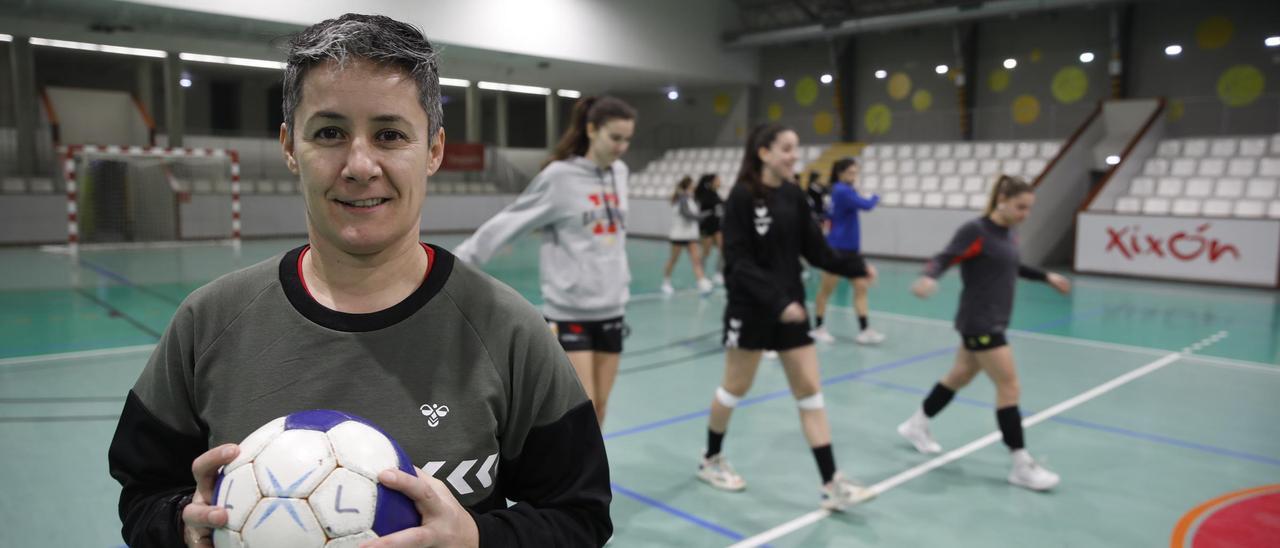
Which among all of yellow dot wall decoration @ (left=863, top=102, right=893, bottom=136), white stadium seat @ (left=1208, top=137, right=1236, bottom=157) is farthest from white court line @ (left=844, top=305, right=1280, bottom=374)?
yellow dot wall decoration @ (left=863, top=102, right=893, bottom=136)

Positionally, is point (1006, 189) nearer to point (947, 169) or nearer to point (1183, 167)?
point (1183, 167)

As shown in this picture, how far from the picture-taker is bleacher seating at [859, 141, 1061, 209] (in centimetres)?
1741

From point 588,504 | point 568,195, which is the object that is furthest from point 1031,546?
point 588,504

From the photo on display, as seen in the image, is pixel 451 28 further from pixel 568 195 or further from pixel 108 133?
pixel 568 195

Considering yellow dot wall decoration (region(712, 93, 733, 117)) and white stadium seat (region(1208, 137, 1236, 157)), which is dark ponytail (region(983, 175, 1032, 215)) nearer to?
white stadium seat (region(1208, 137, 1236, 157))

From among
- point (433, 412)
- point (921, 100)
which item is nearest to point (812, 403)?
point (433, 412)

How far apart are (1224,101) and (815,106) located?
9.59 meters

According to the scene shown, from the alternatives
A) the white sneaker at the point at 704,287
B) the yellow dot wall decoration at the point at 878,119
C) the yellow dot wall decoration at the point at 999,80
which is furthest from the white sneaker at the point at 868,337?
the yellow dot wall decoration at the point at 878,119

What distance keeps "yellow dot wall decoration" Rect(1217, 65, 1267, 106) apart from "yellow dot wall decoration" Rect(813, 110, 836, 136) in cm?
887

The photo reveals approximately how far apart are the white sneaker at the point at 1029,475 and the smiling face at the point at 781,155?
206 centimetres

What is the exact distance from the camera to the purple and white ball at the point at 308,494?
3.63 ft

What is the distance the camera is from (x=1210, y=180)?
1475 cm

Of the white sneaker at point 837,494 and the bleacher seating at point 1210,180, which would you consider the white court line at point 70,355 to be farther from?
the bleacher seating at point 1210,180

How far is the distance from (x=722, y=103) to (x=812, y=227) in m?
21.9
